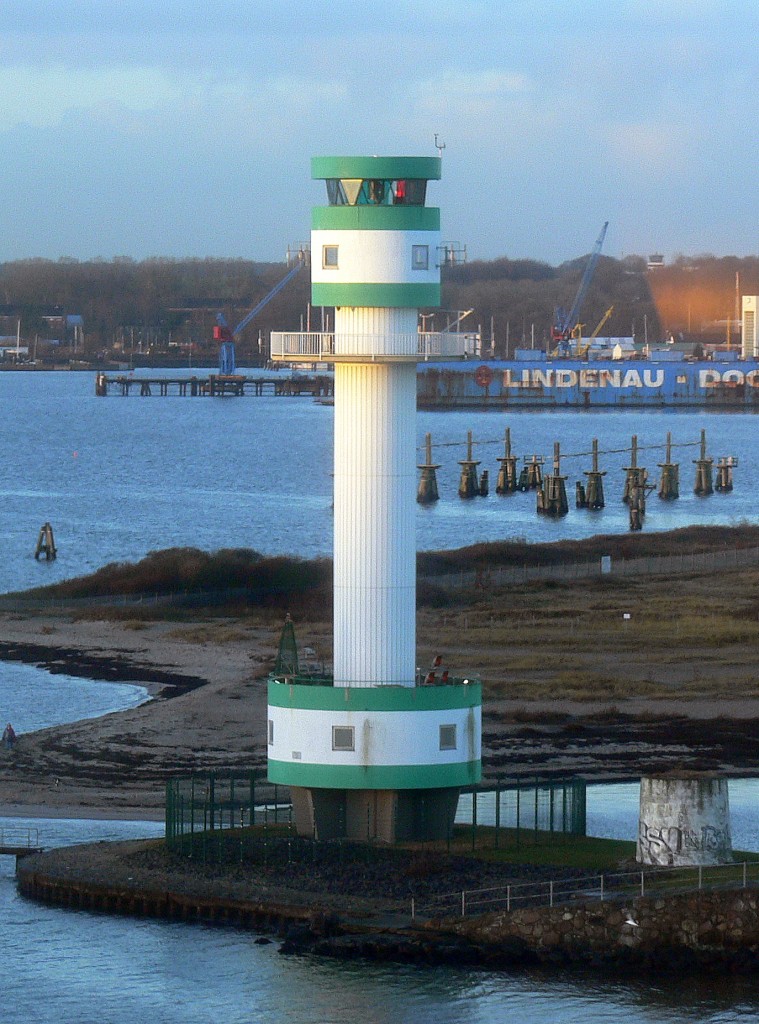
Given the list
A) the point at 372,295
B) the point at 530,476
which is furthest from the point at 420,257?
the point at 530,476

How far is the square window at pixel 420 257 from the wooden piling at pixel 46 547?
69.1 metres

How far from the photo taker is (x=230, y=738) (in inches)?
1826

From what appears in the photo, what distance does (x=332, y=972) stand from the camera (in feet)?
93.4

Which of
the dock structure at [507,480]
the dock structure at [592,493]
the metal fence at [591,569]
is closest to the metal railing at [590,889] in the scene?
the metal fence at [591,569]

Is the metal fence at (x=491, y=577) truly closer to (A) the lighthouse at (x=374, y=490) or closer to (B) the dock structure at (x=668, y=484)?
(A) the lighthouse at (x=374, y=490)

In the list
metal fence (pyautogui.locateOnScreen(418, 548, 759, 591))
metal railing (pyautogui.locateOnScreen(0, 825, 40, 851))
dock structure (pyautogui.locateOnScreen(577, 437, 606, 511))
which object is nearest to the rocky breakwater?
metal railing (pyautogui.locateOnScreen(0, 825, 40, 851))

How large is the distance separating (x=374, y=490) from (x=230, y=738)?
15.5 meters

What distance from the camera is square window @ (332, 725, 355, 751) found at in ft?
103

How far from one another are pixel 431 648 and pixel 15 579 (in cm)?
3621

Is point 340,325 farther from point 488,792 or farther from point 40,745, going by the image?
point 40,745

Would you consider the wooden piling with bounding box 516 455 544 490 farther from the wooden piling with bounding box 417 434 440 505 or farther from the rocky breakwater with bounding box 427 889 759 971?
the rocky breakwater with bounding box 427 889 759 971

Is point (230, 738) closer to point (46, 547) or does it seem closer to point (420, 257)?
point (420, 257)

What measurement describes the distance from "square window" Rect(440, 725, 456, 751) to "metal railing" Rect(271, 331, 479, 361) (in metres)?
5.60

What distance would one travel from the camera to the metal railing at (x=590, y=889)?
2883cm
